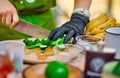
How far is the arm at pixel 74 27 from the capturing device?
1.35 metres

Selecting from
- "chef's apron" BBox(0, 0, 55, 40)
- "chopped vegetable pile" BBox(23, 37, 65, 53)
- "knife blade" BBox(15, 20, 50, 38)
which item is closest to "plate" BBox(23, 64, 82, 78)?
"chopped vegetable pile" BBox(23, 37, 65, 53)

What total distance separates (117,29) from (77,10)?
0.39m

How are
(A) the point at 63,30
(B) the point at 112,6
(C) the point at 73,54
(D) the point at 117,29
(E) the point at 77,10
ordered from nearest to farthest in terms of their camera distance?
1. (C) the point at 73,54
2. (D) the point at 117,29
3. (A) the point at 63,30
4. (E) the point at 77,10
5. (B) the point at 112,6

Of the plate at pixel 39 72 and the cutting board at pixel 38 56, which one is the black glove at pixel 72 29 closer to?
the cutting board at pixel 38 56

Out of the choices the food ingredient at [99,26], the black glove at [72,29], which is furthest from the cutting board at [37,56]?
the food ingredient at [99,26]

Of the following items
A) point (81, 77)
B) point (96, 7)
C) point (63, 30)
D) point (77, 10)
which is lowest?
point (81, 77)

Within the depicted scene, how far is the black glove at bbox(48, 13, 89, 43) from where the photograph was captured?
53.1 inches

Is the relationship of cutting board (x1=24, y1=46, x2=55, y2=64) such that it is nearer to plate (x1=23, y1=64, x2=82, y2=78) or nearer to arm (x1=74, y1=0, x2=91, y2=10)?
plate (x1=23, y1=64, x2=82, y2=78)

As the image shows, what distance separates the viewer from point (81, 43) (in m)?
1.23

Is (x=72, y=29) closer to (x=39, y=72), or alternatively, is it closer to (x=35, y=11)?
(x=35, y=11)

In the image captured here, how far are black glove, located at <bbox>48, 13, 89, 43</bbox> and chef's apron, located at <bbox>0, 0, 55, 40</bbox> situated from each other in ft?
0.79

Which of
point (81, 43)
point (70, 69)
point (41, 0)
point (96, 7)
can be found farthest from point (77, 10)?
point (96, 7)

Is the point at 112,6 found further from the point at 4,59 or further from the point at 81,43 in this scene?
the point at 4,59

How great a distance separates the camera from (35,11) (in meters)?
1.68
